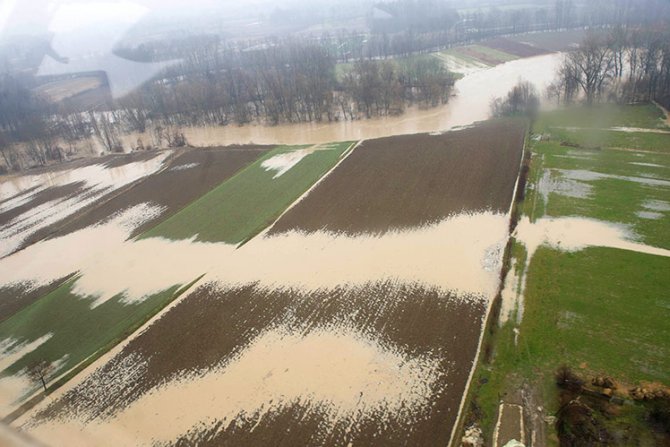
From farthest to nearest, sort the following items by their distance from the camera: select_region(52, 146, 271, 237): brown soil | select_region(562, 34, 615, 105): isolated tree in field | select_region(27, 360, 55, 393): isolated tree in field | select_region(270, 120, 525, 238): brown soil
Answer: select_region(562, 34, 615, 105): isolated tree in field
select_region(52, 146, 271, 237): brown soil
select_region(270, 120, 525, 238): brown soil
select_region(27, 360, 55, 393): isolated tree in field

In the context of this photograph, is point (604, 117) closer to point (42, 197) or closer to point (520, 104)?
point (520, 104)

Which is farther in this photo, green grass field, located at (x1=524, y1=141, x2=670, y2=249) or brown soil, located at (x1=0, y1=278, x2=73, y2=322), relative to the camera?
brown soil, located at (x1=0, y1=278, x2=73, y2=322)

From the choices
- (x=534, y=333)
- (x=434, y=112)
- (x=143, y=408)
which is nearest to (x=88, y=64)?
(x=434, y=112)

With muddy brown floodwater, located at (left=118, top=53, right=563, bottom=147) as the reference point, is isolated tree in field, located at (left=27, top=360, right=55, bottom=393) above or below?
below

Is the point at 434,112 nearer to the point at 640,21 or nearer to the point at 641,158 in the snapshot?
the point at 641,158

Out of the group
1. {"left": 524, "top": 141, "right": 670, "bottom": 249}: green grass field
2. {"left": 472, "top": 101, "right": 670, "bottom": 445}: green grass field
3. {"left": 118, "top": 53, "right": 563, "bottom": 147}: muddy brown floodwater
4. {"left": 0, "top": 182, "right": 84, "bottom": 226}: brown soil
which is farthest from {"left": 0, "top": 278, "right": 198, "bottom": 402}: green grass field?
{"left": 118, "top": 53, "right": 563, "bottom": 147}: muddy brown floodwater

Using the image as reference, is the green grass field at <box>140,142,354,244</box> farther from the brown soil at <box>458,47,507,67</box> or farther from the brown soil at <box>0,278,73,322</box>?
the brown soil at <box>458,47,507,67</box>
